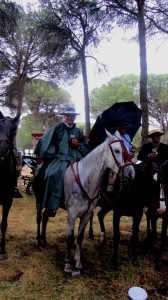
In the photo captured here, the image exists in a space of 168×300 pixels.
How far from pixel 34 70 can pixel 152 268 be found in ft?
51.5

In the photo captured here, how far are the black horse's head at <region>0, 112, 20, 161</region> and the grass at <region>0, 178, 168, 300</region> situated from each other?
5.83 ft

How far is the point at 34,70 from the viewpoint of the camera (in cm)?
1780

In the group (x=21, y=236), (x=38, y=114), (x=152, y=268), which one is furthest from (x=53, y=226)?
(x=38, y=114)

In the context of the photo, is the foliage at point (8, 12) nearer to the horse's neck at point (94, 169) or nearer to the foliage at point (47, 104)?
the horse's neck at point (94, 169)

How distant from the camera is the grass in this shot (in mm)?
3621

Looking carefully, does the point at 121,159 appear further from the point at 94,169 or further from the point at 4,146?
the point at 4,146

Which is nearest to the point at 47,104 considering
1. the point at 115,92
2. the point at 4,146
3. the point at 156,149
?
the point at 115,92

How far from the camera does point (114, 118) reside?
4684 mm

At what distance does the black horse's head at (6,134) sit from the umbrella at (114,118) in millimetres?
1369

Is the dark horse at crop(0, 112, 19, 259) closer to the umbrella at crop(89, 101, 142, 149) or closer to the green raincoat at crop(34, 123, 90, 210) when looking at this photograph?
the green raincoat at crop(34, 123, 90, 210)

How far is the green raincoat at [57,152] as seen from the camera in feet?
15.0

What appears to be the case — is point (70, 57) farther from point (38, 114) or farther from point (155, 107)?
point (38, 114)

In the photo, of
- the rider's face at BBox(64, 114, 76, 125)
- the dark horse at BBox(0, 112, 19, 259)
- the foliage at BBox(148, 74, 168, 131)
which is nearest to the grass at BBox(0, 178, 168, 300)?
the dark horse at BBox(0, 112, 19, 259)

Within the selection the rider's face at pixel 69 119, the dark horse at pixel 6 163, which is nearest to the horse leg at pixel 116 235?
the rider's face at pixel 69 119
